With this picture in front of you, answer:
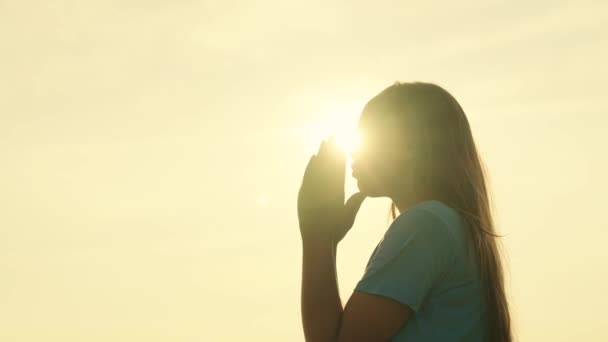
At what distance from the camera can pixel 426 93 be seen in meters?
5.14

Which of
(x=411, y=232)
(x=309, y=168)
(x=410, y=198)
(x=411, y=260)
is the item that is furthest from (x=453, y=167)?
(x=309, y=168)

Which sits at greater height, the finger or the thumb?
the finger

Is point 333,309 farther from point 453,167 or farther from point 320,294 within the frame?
point 453,167

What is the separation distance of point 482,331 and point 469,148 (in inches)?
40.8

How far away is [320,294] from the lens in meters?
4.66

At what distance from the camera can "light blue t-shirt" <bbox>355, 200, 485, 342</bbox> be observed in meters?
4.43

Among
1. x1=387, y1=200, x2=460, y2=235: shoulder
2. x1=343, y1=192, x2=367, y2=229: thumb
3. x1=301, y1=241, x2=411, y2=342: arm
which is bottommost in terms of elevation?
x1=301, y1=241, x2=411, y2=342: arm

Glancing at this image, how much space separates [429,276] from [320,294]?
61 centimetres

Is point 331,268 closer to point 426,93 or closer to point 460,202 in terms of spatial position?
point 460,202

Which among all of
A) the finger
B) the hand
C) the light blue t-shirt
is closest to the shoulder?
the light blue t-shirt

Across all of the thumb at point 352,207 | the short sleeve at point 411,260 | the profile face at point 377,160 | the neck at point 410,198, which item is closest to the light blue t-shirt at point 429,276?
the short sleeve at point 411,260

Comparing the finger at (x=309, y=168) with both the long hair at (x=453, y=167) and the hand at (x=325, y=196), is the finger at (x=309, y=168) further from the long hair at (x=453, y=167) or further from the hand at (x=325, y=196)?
the long hair at (x=453, y=167)

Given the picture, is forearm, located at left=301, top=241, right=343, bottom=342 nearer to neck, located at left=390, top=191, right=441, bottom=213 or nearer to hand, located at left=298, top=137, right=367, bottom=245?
hand, located at left=298, top=137, right=367, bottom=245

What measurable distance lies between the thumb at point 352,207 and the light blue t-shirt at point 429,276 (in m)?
0.53
